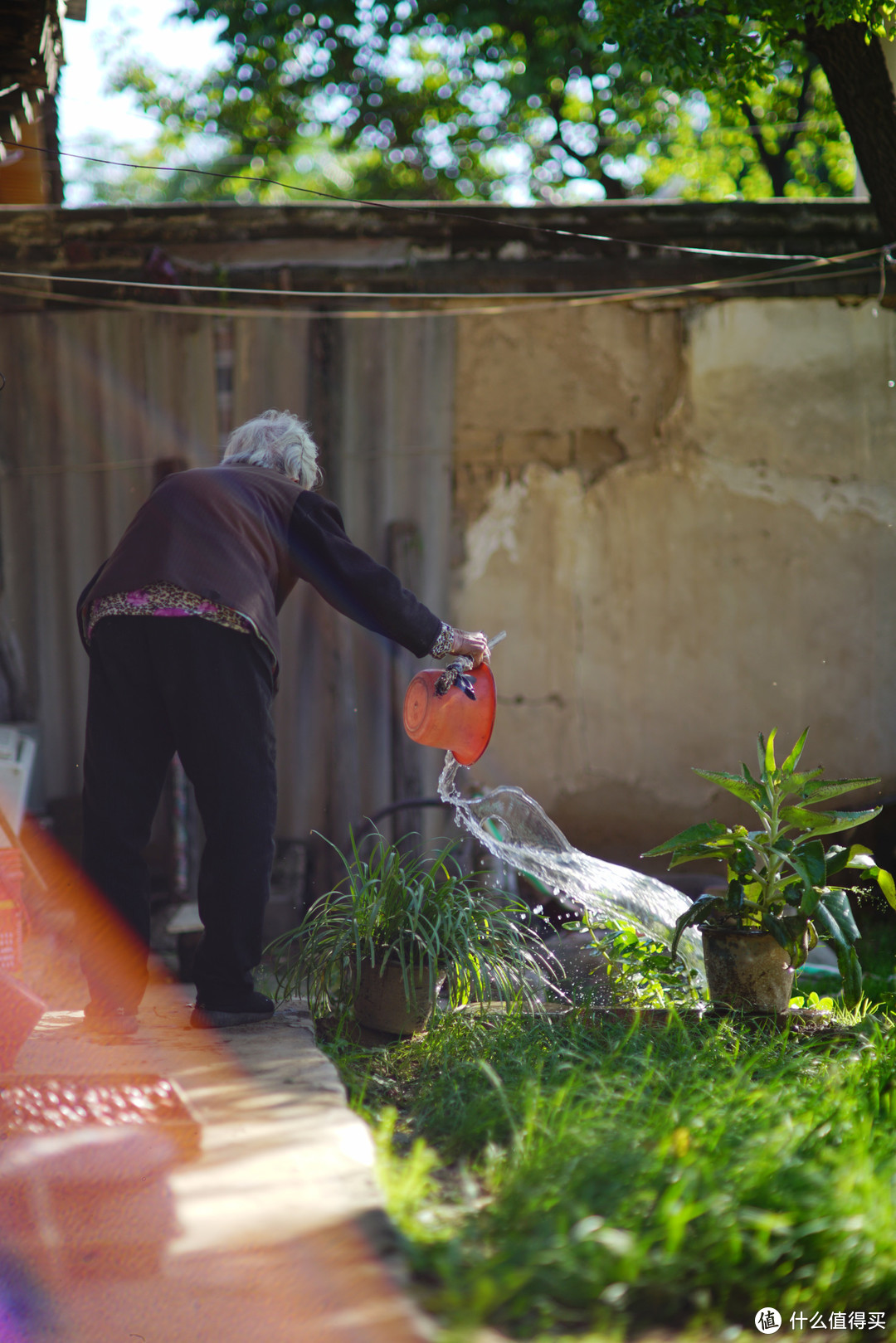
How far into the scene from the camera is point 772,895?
3.08m

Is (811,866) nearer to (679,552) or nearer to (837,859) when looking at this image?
(837,859)

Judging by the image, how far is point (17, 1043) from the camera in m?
2.44

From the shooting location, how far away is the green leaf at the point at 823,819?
299 cm

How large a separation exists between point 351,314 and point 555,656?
2070 millimetres

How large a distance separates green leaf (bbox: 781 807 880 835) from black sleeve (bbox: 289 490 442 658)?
1.16 m

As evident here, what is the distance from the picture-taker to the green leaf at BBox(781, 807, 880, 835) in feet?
9.80

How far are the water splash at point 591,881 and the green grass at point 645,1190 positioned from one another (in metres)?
1.02

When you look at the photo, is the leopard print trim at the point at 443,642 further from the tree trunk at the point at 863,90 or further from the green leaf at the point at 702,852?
the tree trunk at the point at 863,90

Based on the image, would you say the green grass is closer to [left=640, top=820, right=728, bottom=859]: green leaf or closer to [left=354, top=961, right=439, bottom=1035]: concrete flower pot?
[left=354, top=961, right=439, bottom=1035]: concrete flower pot

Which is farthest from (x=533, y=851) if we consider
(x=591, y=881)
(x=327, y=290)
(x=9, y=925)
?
(x=327, y=290)

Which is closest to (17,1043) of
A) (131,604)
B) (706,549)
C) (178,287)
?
(131,604)

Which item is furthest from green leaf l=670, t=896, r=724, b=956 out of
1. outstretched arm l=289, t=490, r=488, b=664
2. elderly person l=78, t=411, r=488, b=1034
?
elderly person l=78, t=411, r=488, b=1034

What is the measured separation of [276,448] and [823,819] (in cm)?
197

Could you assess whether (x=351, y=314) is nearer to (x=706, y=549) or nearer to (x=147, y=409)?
(x=147, y=409)
